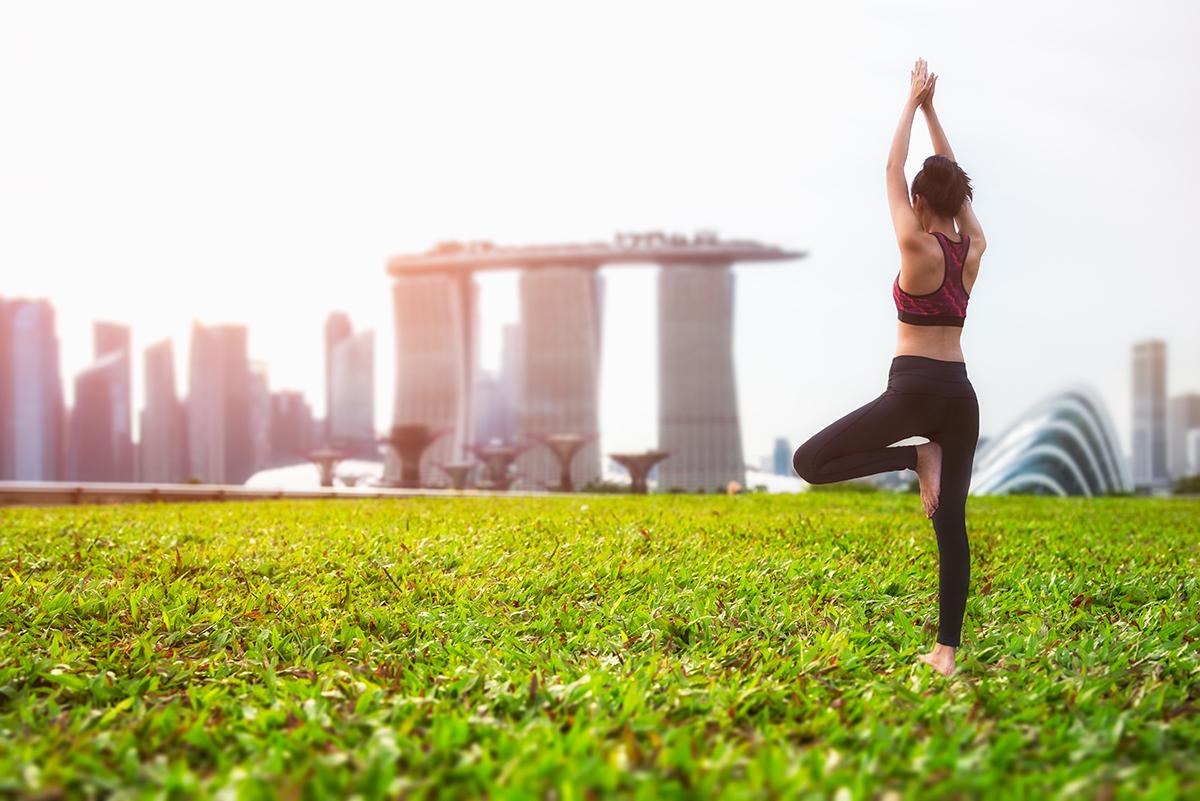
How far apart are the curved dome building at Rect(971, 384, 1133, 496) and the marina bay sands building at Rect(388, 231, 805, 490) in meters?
43.1

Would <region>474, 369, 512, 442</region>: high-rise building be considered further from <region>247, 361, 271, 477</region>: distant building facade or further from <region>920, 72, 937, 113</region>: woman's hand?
<region>920, 72, 937, 113</region>: woman's hand

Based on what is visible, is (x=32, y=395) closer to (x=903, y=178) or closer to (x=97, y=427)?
(x=97, y=427)

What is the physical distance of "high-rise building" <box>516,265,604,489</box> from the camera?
87.2 meters

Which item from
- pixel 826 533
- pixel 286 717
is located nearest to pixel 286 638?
pixel 286 717

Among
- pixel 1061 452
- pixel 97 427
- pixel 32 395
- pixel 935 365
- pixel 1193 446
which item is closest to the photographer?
pixel 935 365

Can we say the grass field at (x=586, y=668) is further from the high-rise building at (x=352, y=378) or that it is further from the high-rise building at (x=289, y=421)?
the high-rise building at (x=352, y=378)

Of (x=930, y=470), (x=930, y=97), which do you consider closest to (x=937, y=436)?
(x=930, y=470)

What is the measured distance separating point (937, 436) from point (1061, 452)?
141ft

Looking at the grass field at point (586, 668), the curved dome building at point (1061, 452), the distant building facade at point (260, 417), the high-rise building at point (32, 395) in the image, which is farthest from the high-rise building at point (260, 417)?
the grass field at point (586, 668)

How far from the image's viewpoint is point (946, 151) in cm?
352

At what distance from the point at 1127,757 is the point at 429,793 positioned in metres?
1.95

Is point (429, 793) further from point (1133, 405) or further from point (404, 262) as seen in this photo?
point (1133, 405)

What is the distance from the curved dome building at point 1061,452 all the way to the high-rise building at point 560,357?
46.7 metres

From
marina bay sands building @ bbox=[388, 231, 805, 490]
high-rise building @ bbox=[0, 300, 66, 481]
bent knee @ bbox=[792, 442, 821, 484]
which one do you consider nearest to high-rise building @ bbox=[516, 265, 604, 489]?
marina bay sands building @ bbox=[388, 231, 805, 490]
